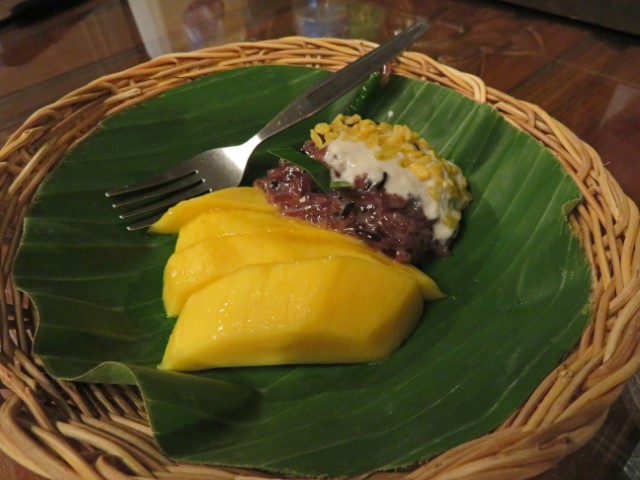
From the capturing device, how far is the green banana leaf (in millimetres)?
1212

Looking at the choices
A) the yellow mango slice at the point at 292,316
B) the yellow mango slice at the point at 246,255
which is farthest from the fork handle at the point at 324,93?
the yellow mango slice at the point at 292,316

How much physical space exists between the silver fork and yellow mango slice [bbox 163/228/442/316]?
1.14 ft

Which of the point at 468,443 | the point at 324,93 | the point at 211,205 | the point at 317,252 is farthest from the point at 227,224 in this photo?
the point at 468,443

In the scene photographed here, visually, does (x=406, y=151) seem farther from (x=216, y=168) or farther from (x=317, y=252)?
(x=216, y=168)

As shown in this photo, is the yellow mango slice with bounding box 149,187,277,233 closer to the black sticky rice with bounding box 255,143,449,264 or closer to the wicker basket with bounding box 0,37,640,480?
the black sticky rice with bounding box 255,143,449,264

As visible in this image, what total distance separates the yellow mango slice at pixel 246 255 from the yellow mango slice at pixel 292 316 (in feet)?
0.27

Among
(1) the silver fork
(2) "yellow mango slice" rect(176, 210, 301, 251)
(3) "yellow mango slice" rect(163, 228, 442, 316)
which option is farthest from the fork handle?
(3) "yellow mango slice" rect(163, 228, 442, 316)

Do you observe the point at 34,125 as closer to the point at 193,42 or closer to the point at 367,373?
the point at 367,373

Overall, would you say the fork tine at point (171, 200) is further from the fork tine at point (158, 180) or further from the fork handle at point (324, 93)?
the fork handle at point (324, 93)

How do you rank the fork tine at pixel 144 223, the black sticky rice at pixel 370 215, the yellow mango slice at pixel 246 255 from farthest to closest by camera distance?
the fork tine at pixel 144 223 < the black sticky rice at pixel 370 215 < the yellow mango slice at pixel 246 255

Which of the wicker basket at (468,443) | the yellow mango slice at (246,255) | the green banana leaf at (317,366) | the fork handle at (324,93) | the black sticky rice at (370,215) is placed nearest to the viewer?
the wicker basket at (468,443)

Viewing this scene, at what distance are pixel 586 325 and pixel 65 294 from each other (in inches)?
57.9

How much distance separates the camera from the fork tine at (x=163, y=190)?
1837mm

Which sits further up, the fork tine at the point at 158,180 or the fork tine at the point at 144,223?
the fork tine at the point at 158,180
